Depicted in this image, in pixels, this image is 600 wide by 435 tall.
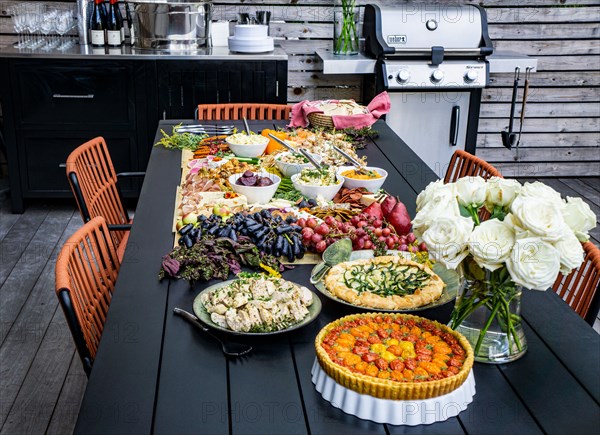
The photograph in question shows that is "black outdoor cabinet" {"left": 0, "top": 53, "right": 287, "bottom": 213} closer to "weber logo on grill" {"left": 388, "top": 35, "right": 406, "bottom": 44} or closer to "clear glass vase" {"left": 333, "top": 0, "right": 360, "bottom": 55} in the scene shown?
"clear glass vase" {"left": 333, "top": 0, "right": 360, "bottom": 55}

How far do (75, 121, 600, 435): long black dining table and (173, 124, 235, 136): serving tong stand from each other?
5.46 feet

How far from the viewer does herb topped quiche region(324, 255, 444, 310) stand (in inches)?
68.3

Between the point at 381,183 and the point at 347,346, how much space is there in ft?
4.06

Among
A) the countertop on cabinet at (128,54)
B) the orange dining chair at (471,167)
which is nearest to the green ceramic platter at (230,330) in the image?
the orange dining chair at (471,167)

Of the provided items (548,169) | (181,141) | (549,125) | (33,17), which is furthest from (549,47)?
(33,17)

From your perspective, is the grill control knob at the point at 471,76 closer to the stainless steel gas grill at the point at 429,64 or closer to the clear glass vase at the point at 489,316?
the stainless steel gas grill at the point at 429,64

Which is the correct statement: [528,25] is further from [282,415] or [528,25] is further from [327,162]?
[282,415]

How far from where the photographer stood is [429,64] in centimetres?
473

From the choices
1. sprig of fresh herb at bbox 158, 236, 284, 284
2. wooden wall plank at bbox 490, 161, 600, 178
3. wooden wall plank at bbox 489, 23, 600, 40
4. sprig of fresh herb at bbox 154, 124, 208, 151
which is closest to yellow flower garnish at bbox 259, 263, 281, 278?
sprig of fresh herb at bbox 158, 236, 284, 284

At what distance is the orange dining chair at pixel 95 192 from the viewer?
2.76 m

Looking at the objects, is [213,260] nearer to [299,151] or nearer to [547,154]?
[299,151]

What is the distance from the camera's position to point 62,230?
455 centimetres

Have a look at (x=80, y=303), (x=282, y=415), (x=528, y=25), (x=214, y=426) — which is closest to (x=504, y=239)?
(x=282, y=415)

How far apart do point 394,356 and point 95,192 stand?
1.86 meters
